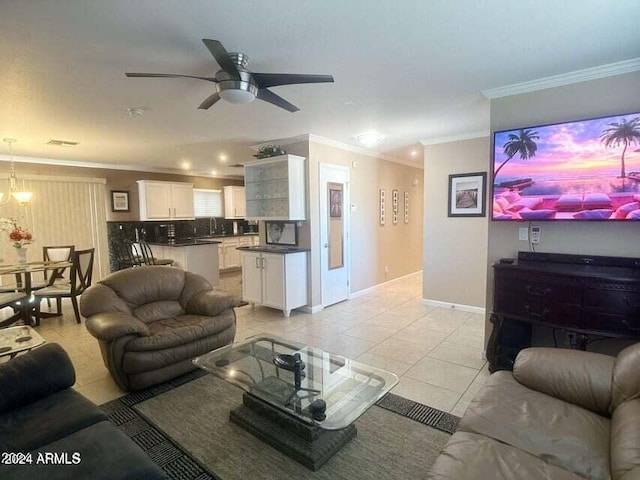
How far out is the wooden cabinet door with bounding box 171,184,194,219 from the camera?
7.71 m

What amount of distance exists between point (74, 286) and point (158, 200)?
3.11 metres

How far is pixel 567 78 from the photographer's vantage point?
2.75m

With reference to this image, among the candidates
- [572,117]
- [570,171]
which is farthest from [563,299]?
[572,117]

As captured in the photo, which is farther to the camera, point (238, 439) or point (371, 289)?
point (371, 289)

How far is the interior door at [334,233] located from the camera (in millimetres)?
5098

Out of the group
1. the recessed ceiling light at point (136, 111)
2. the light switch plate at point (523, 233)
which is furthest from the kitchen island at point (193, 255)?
the light switch plate at point (523, 233)

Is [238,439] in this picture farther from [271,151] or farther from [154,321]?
[271,151]

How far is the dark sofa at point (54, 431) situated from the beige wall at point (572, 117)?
10.4 feet

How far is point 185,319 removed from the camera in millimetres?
3322

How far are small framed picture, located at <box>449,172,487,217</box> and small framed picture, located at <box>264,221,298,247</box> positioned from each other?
2326 millimetres

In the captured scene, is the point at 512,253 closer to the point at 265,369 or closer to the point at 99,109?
Result: the point at 265,369

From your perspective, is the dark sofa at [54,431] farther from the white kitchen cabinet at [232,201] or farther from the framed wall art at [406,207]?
the white kitchen cabinet at [232,201]

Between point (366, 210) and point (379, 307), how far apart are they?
1711mm

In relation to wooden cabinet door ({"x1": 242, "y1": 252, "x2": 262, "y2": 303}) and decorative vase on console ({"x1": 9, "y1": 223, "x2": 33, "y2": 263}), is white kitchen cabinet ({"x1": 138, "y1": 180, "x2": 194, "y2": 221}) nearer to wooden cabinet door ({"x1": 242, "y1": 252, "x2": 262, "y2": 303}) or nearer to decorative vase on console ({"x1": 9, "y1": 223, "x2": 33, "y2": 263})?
decorative vase on console ({"x1": 9, "y1": 223, "x2": 33, "y2": 263})
